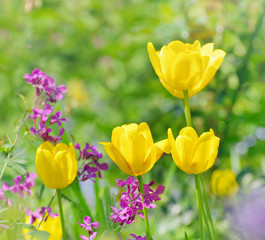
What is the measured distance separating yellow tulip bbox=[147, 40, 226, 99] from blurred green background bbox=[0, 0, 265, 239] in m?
0.33

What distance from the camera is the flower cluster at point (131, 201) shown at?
535mm

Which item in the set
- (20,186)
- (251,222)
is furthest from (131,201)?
(251,222)

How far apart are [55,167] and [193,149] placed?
0.59 feet

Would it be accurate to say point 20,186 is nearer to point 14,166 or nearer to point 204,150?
point 14,166

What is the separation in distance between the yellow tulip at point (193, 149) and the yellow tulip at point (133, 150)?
0.07 ft

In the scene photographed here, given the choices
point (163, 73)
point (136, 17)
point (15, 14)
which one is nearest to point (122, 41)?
point (136, 17)

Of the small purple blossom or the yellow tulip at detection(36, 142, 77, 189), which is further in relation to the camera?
the small purple blossom

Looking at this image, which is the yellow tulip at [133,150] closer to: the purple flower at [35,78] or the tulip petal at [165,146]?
the tulip petal at [165,146]

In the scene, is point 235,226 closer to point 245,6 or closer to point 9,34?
point 245,6

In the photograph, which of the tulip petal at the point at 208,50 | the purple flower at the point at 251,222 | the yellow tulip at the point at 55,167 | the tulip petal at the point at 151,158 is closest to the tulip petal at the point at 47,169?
the yellow tulip at the point at 55,167

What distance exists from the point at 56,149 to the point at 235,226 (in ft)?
1.81

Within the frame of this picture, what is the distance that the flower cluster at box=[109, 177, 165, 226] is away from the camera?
21.0 inches

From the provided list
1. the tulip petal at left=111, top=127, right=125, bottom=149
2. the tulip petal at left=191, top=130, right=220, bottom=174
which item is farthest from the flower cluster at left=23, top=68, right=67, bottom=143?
the tulip petal at left=191, top=130, right=220, bottom=174

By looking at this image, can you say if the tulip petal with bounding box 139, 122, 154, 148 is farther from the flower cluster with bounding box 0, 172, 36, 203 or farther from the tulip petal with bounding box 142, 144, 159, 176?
the flower cluster with bounding box 0, 172, 36, 203
